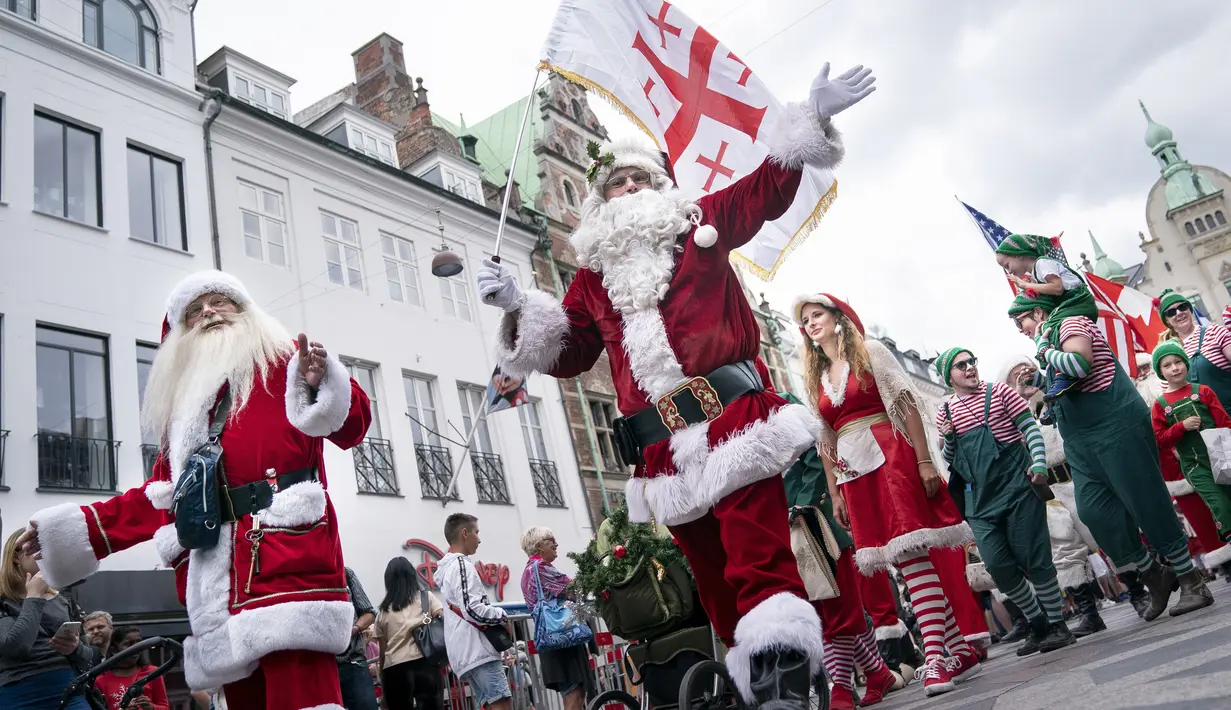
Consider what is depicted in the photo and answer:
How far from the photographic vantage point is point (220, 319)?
3.84 metres

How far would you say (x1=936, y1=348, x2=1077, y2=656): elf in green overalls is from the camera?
5438mm

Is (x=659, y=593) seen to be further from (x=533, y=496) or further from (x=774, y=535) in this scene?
(x=533, y=496)

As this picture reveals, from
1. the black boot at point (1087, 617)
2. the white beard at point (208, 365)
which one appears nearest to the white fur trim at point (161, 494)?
the white beard at point (208, 365)

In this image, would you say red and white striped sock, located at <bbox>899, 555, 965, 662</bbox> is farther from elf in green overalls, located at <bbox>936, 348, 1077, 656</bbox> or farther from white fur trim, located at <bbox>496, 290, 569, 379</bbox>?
white fur trim, located at <bbox>496, 290, 569, 379</bbox>

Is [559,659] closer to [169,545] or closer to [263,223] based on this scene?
[169,545]

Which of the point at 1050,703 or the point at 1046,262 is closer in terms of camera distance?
the point at 1050,703

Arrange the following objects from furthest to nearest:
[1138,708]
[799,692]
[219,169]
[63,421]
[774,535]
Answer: [219,169] → [63,421] → [774,535] → [799,692] → [1138,708]

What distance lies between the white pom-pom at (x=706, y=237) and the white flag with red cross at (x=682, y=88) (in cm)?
118

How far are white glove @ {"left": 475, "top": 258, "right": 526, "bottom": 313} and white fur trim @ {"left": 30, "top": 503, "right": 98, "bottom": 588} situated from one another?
5.63ft

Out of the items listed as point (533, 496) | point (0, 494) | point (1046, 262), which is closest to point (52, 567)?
point (1046, 262)

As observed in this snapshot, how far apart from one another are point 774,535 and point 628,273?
49.0 inches

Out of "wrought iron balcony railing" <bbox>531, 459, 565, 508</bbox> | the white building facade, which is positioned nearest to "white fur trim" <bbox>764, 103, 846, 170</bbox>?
the white building facade

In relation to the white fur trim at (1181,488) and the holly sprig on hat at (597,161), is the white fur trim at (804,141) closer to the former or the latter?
the holly sprig on hat at (597,161)

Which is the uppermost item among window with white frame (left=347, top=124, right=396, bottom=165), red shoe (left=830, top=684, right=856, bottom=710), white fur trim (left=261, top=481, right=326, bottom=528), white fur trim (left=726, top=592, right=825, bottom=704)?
window with white frame (left=347, top=124, right=396, bottom=165)
